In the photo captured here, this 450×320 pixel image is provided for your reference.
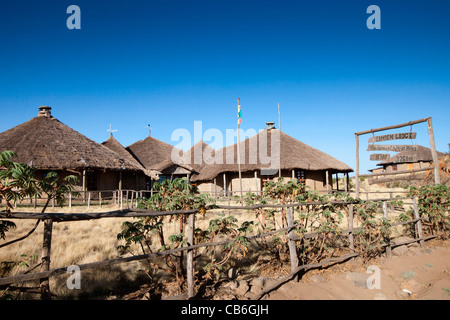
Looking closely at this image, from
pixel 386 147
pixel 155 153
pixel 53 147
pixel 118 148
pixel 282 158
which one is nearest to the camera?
pixel 386 147

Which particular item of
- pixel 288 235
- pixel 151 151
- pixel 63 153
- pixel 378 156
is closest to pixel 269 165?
pixel 378 156

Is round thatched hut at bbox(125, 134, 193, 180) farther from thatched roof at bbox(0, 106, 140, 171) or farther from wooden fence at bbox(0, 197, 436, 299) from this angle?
wooden fence at bbox(0, 197, 436, 299)

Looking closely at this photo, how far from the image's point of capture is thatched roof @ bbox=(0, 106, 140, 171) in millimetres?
15705

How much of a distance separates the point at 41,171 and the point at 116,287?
1490cm

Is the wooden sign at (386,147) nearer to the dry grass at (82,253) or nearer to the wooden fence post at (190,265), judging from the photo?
the wooden fence post at (190,265)

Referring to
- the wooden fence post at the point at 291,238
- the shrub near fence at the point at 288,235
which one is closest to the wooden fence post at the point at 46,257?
the shrub near fence at the point at 288,235

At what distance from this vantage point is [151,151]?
2872 cm

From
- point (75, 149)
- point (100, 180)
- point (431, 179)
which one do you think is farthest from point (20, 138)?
point (431, 179)

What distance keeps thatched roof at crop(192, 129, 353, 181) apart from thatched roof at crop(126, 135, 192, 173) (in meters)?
5.36

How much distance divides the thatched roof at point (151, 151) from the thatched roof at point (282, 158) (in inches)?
211

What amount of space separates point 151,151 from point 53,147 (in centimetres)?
1223

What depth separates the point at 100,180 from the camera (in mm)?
17672

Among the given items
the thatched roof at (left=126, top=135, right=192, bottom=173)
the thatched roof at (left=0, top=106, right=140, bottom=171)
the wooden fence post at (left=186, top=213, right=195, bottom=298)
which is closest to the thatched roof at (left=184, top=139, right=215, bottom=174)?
the thatched roof at (left=126, top=135, right=192, bottom=173)

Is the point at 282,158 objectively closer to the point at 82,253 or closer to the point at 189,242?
the point at 82,253
